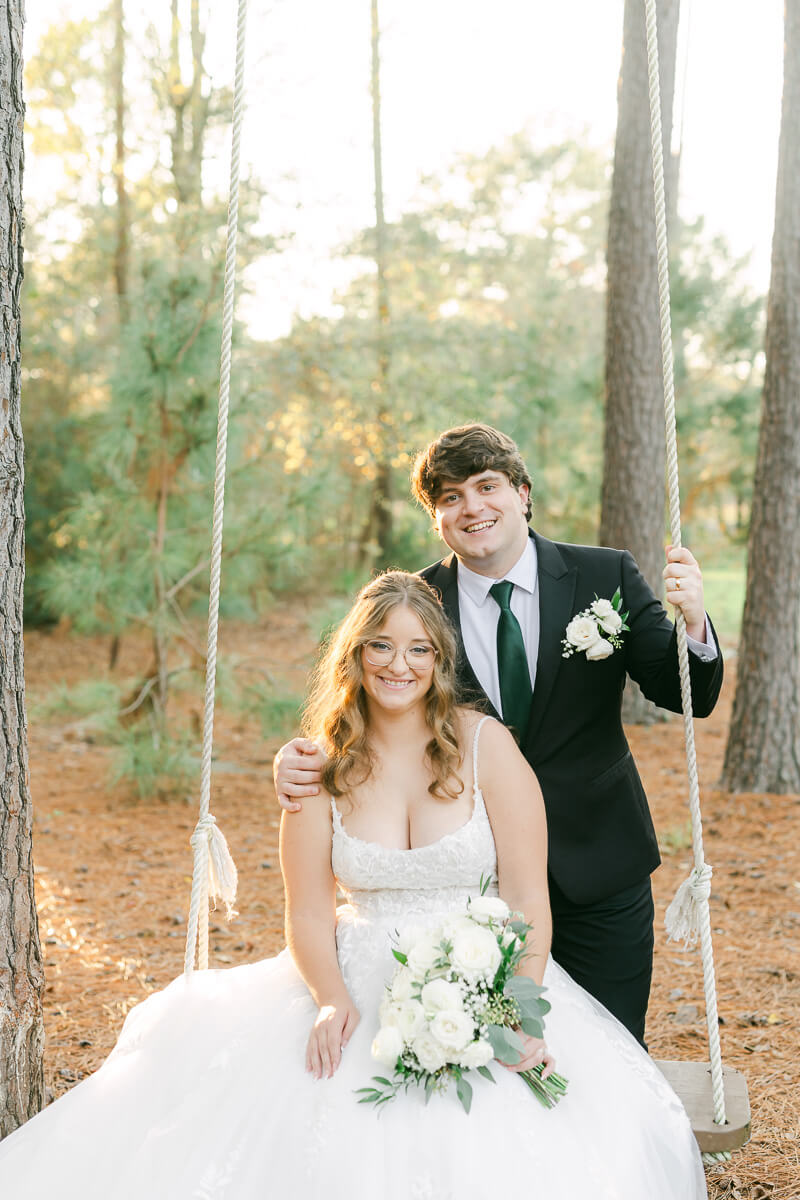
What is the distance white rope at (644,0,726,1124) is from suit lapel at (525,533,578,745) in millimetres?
363

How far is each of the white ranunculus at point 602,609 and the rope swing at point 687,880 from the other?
0.22 meters

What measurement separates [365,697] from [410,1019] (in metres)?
0.84

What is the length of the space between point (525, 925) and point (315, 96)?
36.0 ft

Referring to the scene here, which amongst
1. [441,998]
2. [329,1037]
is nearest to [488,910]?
[441,998]

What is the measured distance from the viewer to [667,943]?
4.63 metres

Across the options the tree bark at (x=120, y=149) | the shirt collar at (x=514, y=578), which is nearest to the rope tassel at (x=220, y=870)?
the shirt collar at (x=514, y=578)

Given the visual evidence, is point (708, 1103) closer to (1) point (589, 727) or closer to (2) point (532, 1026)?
(2) point (532, 1026)

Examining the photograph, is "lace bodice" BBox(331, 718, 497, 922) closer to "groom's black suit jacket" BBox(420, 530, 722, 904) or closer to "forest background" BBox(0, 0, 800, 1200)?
"groom's black suit jacket" BBox(420, 530, 722, 904)

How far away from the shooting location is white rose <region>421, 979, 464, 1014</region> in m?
2.08

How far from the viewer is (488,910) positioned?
7.30 feet

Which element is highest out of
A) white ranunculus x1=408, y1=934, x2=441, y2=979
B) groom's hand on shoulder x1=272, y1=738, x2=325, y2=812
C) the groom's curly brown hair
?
the groom's curly brown hair

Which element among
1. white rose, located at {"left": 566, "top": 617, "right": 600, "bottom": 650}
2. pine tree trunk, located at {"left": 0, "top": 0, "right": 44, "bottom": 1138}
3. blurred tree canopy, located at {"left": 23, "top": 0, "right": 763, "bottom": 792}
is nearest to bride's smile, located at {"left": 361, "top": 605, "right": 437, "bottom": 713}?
white rose, located at {"left": 566, "top": 617, "right": 600, "bottom": 650}

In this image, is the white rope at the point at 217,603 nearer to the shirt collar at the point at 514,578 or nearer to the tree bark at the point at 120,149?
the shirt collar at the point at 514,578

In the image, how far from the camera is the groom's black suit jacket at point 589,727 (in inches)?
112
